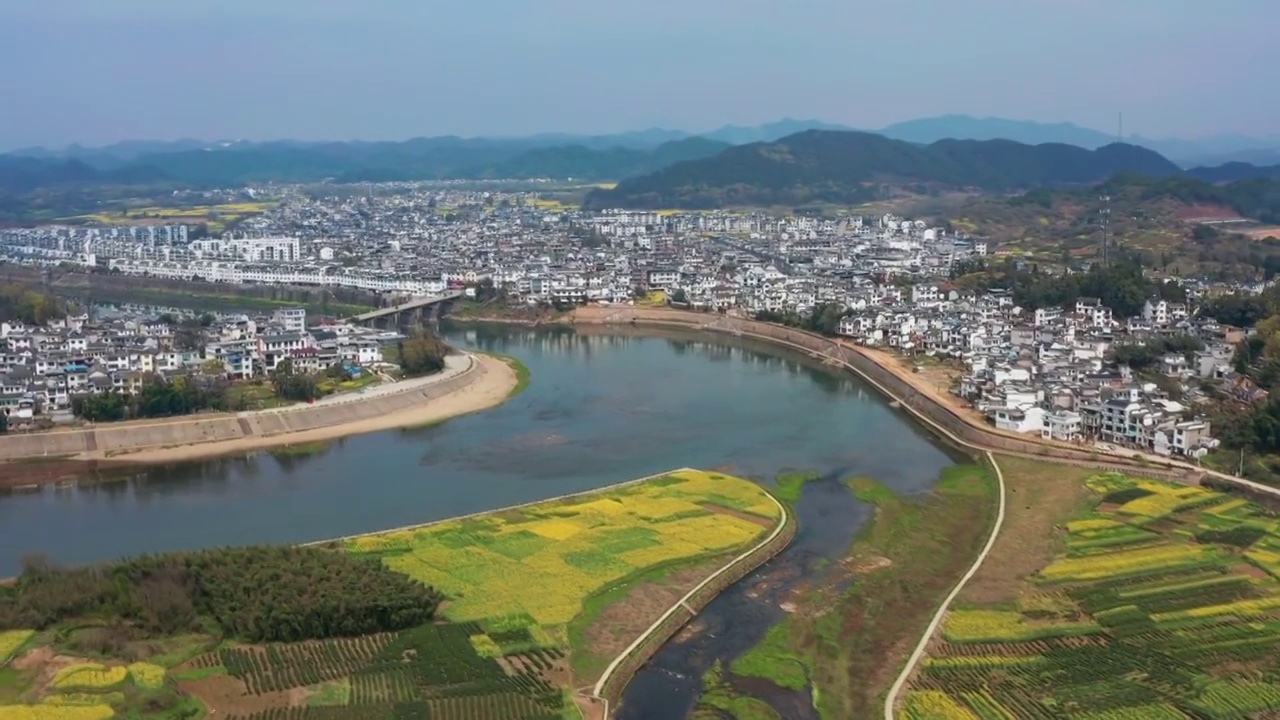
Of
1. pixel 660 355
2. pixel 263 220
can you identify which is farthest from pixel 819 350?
pixel 263 220

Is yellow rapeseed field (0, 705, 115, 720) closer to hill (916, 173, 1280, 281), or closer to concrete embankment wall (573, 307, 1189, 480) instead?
concrete embankment wall (573, 307, 1189, 480)

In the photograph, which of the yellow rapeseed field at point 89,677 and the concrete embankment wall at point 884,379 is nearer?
the yellow rapeseed field at point 89,677

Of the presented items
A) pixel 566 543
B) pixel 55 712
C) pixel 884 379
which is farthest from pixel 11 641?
pixel 884 379

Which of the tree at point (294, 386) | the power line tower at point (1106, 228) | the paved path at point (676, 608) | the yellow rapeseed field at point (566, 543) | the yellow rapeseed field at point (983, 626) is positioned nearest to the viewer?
the paved path at point (676, 608)

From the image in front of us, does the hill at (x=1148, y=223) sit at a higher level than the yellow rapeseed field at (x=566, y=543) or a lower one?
higher

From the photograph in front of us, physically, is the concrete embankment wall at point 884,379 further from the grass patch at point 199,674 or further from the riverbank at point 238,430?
the grass patch at point 199,674

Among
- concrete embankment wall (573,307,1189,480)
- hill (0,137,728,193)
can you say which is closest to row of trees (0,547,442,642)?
concrete embankment wall (573,307,1189,480)

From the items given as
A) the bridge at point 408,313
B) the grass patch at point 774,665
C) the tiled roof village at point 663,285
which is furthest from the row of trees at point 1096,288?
the grass patch at point 774,665
